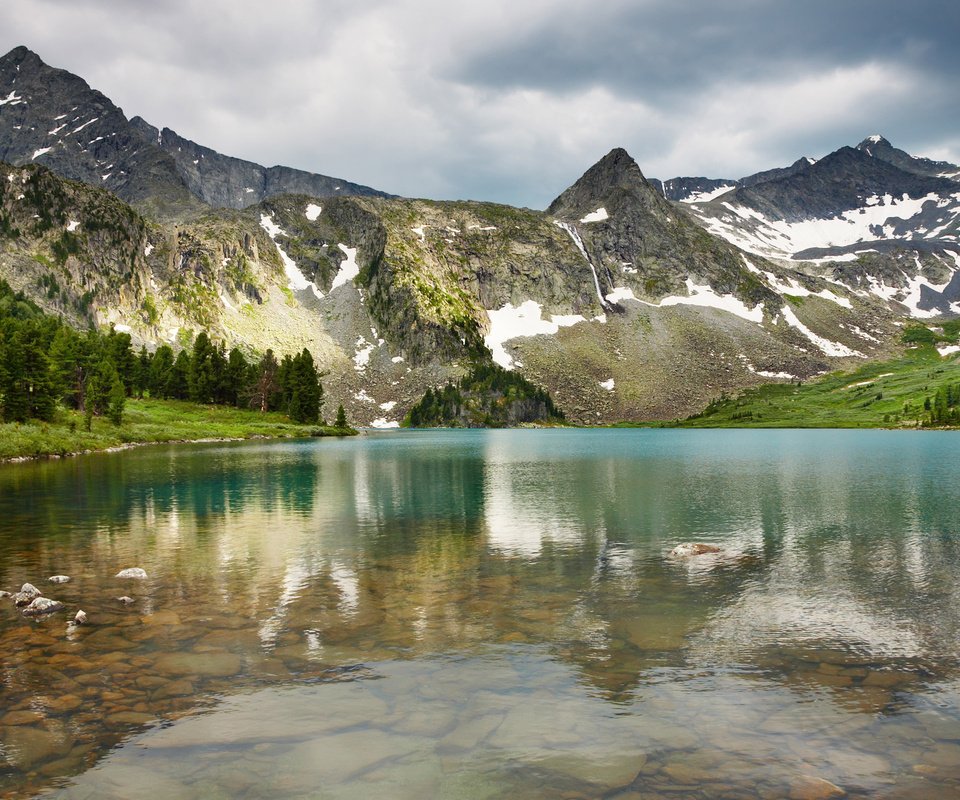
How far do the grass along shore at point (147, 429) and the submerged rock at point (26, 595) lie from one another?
70383mm

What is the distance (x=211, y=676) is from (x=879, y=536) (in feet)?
114

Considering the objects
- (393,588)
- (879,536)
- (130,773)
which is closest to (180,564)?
(393,588)

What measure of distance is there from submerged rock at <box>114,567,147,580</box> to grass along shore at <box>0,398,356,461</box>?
2687 inches

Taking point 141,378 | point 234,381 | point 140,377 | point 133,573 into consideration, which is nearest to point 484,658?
point 133,573

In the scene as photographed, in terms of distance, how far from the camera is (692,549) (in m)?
31.4

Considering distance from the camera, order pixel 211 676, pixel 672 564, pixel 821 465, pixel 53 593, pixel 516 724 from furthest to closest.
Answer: pixel 821 465, pixel 672 564, pixel 53 593, pixel 211 676, pixel 516 724

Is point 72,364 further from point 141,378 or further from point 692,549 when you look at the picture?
point 692,549

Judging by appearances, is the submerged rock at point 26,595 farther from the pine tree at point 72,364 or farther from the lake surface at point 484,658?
the pine tree at point 72,364

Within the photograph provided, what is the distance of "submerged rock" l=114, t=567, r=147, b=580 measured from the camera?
88.2 ft

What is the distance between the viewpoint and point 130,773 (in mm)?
11844

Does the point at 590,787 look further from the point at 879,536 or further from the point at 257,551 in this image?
the point at 879,536

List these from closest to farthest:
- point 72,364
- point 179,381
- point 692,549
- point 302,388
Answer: point 692,549 → point 72,364 → point 179,381 → point 302,388

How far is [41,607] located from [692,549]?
26.7m

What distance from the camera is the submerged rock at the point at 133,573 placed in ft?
88.2
